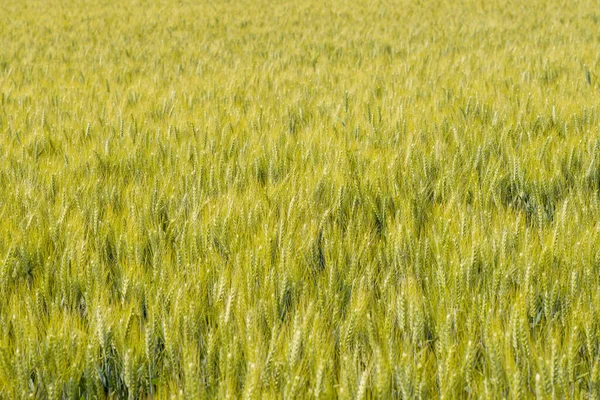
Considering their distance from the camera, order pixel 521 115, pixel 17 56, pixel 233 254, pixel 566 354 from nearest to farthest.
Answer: pixel 566 354 → pixel 233 254 → pixel 521 115 → pixel 17 56

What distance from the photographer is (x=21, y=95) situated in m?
3.63

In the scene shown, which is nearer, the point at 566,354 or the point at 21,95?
the point at 566,354

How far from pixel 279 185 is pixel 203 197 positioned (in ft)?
0.75

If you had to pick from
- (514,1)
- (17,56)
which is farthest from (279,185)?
(514,1)

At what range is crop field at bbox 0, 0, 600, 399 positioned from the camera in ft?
3.52

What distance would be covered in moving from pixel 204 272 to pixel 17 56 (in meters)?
5.11

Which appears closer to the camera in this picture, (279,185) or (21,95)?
(279,185)

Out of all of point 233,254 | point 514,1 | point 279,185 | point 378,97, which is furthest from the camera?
point 514,1

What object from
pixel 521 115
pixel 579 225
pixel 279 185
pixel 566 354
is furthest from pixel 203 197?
pixel 521 115

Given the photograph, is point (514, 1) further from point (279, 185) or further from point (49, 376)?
point (49, 376)

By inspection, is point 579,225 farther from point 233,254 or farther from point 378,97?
point 378,97

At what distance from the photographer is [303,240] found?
154 centimetres

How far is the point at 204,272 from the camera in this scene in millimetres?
1381

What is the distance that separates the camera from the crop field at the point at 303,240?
1.07 metres
